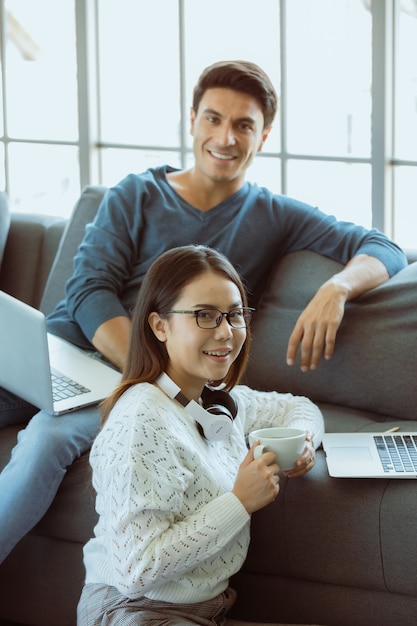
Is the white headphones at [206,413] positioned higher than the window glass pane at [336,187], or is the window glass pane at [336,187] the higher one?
the window glass pane at [336,187]

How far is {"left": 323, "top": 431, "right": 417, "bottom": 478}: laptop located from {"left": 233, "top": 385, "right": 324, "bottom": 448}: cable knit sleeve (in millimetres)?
51

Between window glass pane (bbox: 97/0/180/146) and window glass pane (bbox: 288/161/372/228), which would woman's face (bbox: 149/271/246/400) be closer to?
window glass pane (bbox: 288/161/372/228)

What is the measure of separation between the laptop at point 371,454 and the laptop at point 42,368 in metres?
0.59

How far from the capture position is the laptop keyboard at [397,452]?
2.03m

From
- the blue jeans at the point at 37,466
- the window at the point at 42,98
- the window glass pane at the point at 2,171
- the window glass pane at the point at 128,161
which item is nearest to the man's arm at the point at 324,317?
the blue jeans at the point at 37,466

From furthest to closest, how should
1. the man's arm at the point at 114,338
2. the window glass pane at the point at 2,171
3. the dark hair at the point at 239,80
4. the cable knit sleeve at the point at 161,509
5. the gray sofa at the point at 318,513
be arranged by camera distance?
the window glass pane at the point at 2,171, the dark hair at the point at 239,80, the man's arm at the point at 114,338, the gray sofa at the point at 318,513, the cable knit sleeve at the point at 161,509

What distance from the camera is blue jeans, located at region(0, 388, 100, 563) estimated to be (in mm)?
2109

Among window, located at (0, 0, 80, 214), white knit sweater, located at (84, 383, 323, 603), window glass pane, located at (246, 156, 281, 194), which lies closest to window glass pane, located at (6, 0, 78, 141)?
window, located at (0, 0, 80, 214)

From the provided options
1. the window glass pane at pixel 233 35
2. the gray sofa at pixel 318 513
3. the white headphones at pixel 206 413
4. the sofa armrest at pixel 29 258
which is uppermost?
the window glass pane at pixel 233 35

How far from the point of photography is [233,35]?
138 inches

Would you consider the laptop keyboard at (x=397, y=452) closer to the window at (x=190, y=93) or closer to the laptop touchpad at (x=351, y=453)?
the laptop touchpad at (x=351, y=453)

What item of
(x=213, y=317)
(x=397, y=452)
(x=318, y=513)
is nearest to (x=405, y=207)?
(x=397, y=452)

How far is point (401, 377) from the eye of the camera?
2418mm

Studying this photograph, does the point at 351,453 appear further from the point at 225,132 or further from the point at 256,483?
the point at 225,132
